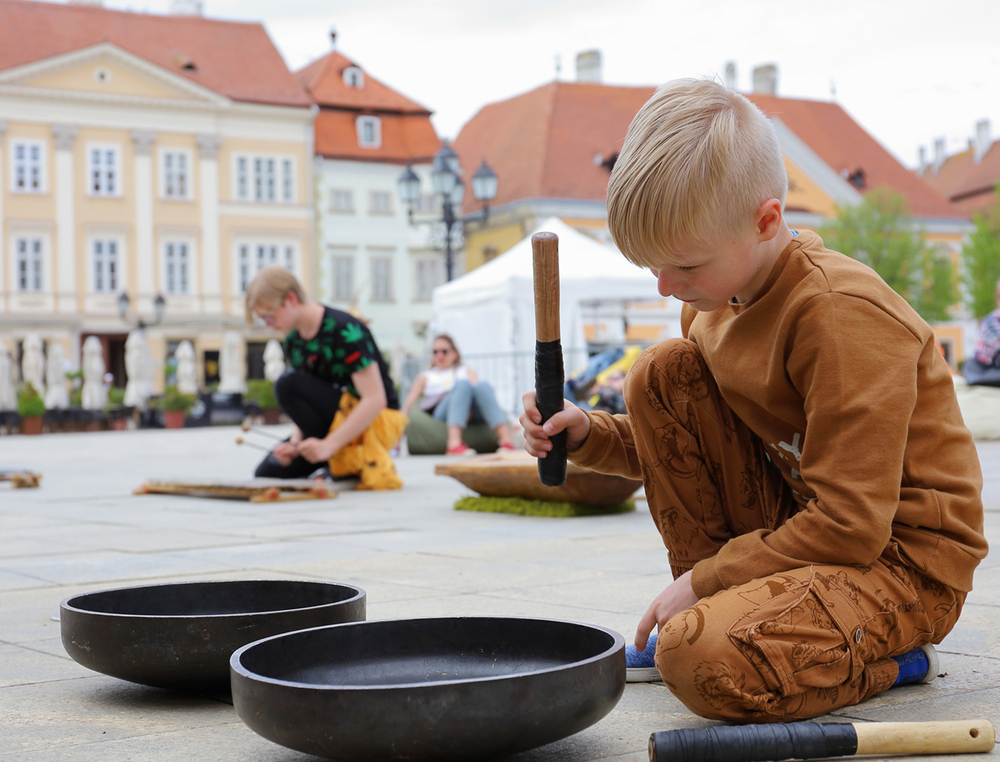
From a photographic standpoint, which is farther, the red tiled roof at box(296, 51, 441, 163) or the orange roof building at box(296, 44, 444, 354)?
the red tiled roof at box(296, 51, 441, 163)

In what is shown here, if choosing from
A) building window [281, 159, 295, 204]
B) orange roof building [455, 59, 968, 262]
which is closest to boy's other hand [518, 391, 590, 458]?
orange roof building [455, 59, 968, 262]

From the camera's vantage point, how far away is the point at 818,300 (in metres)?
1.91

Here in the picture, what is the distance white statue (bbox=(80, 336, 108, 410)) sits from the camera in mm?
24500

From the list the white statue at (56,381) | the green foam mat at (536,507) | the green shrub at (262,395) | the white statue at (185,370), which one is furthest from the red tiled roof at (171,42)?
the green foam mat at (536,507)

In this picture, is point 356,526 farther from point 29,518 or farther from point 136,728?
point 136,728

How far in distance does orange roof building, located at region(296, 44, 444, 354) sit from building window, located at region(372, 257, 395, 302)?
35 millimetres

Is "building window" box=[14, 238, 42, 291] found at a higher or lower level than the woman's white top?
higher

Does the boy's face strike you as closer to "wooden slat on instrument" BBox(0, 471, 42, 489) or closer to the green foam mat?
the green foam mat

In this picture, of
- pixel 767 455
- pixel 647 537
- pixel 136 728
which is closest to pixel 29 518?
pixel 647 537

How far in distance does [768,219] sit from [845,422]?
14.0 inches

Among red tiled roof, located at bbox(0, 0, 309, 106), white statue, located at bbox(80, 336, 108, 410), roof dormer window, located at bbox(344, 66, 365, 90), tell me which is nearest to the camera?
white statue, located at bbox(80, 336, 108, 410)

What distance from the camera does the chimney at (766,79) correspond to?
50.2 meters

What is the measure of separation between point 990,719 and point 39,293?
37718mm

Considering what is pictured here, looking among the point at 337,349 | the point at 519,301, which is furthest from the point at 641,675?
the point at 519,301
